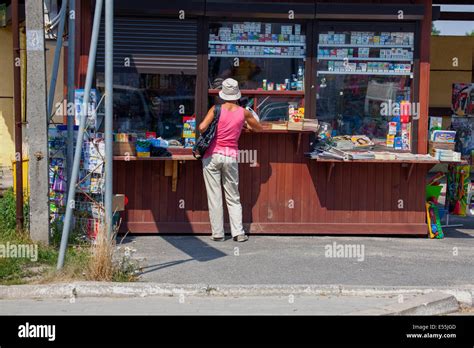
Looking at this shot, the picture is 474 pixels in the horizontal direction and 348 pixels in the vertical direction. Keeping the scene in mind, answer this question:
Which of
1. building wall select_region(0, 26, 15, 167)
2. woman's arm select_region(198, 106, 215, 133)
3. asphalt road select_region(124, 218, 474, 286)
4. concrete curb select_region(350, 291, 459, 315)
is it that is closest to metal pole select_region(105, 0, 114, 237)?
asphalt road select_region(124, 218, 474, 286)

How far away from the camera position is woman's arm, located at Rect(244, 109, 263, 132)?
10.7m

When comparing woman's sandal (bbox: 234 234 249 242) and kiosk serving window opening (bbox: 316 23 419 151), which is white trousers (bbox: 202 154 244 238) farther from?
kiosk serving window opening (bbox: 316 23 419 151)

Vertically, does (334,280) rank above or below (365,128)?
below

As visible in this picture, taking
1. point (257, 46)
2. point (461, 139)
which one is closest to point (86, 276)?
point (257, 46)

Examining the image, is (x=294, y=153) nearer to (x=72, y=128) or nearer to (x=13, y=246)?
(x=72, y=128)

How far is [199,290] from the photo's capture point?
829 centimetres

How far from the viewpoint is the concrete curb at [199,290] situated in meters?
8.18

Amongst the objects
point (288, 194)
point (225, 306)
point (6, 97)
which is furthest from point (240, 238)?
point (6, 97)

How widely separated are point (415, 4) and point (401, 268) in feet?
12.8

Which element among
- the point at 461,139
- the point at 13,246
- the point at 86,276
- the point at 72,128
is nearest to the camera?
the point at 86,276

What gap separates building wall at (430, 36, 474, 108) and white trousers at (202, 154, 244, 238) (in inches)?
446

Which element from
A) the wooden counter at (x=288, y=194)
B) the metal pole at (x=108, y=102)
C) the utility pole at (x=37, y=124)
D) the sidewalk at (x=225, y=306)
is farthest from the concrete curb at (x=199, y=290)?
the wooden counter at (x=288, y=194)

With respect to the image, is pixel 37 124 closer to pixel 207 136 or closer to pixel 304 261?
pixel 207 136

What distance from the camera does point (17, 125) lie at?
9.90 m
